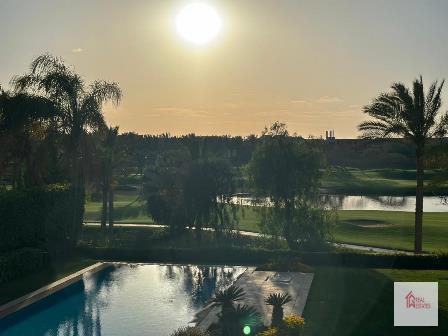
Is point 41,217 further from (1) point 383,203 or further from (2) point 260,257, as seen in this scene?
(1) point 383,203

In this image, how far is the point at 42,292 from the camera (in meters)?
24.3

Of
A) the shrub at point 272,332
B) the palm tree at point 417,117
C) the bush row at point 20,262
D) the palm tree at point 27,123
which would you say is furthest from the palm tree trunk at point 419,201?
the palm tree at point 27,123

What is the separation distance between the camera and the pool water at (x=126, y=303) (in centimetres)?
2017

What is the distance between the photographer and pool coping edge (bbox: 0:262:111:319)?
21.8 meters

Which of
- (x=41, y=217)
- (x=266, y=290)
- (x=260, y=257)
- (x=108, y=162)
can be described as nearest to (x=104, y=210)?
(x=108, y=162)

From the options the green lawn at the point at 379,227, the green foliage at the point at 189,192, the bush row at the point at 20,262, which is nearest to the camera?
the bush row at the point at 20,262

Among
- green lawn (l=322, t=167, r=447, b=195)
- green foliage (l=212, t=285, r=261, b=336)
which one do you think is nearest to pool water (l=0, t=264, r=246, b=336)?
green foliage (l=212, t=285, r=261, b=336)

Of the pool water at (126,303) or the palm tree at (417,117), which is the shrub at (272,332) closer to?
the pool water at (126,303)

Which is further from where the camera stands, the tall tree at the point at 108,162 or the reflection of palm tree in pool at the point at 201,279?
the tall tree at the point at 108,162

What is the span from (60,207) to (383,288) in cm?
1760

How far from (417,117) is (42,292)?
2161cm

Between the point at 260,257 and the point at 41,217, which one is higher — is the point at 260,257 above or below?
below

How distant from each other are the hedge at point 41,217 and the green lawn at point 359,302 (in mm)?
14021

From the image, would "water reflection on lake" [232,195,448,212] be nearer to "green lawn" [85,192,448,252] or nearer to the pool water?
"green lawn" [85,192,448,252]
